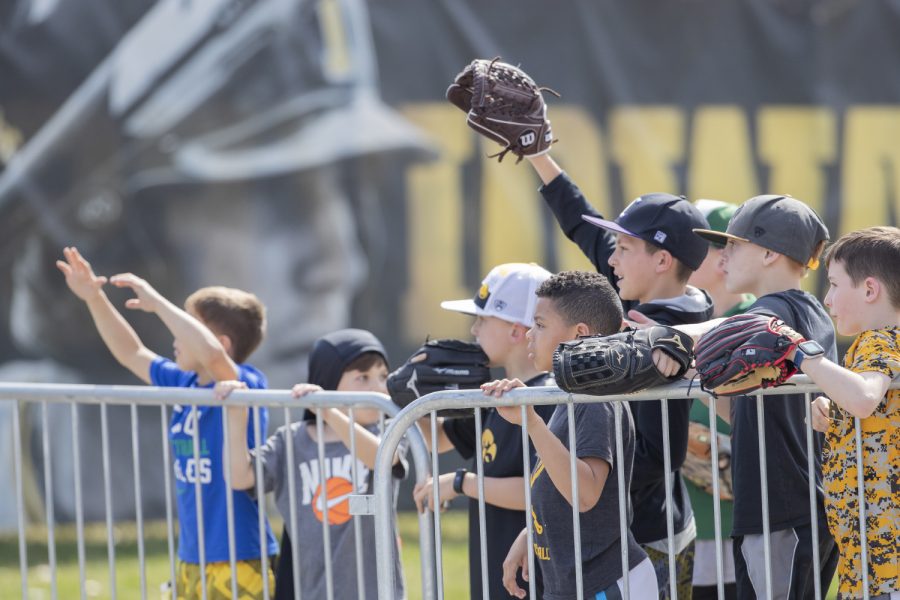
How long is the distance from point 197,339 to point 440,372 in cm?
103

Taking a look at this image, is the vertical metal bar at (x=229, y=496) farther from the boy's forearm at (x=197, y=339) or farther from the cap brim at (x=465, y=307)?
the cap brim at (x=465, y=307)

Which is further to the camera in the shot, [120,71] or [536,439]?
[120,71]

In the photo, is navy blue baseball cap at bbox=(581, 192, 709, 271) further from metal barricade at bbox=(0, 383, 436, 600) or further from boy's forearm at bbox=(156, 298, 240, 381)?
boy's forearm at bbox=(156, 298, 240, 381)

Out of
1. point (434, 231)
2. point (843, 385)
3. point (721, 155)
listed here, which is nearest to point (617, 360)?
point (843, 385)

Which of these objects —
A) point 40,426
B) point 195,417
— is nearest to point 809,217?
point 195,417

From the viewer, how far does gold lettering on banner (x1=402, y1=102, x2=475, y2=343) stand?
323 inches

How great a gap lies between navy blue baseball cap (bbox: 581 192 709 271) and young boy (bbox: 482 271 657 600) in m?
0.39

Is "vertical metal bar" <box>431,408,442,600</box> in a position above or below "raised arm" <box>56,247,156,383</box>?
below

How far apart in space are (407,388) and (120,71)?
191 inches

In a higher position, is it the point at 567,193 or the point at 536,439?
the point at 567,193

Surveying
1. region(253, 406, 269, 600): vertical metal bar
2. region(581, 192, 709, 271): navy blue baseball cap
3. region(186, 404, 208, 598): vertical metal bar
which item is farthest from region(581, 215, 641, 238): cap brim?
region(186, 404, 208, 598): vertical metal bar

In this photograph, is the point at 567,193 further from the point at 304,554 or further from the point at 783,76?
the point at 783,76

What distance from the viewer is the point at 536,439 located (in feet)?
11.7

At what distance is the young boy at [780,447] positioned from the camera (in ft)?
12.2
